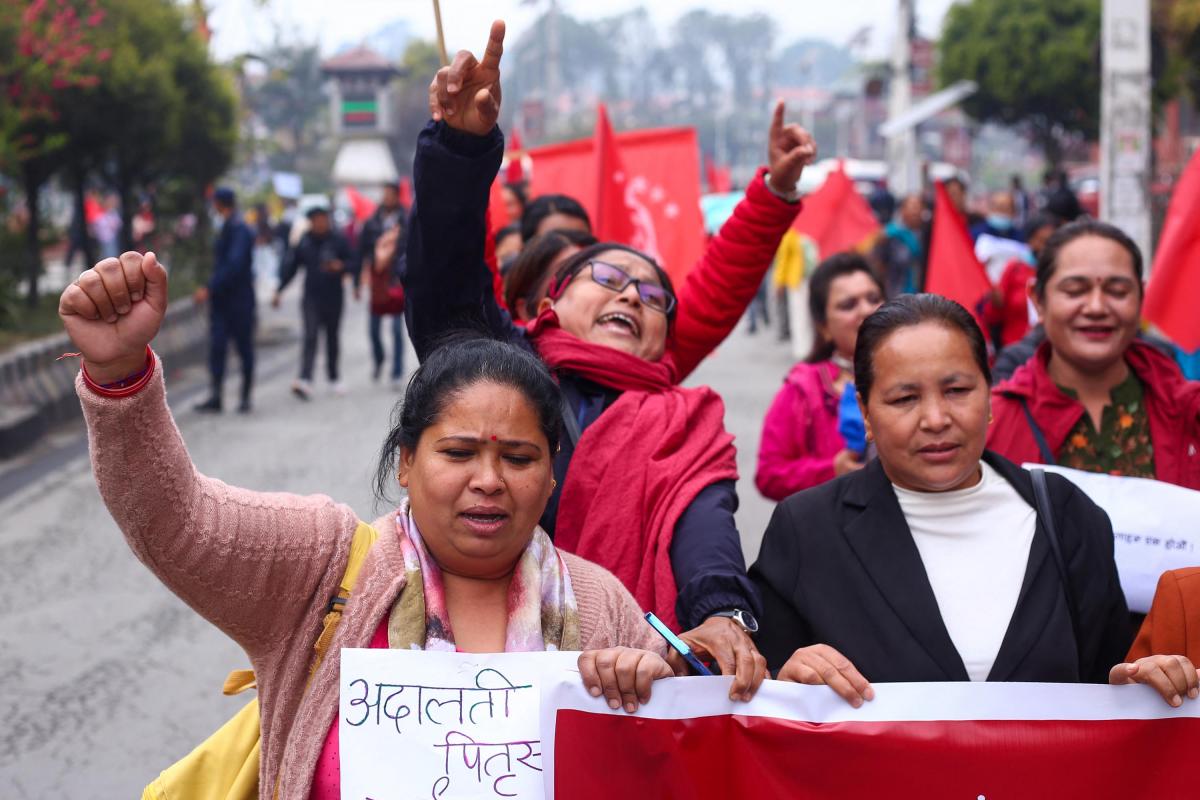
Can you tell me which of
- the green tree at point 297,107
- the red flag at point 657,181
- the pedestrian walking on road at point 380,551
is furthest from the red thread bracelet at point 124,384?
the green tree at point 297,107

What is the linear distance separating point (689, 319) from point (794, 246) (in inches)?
421

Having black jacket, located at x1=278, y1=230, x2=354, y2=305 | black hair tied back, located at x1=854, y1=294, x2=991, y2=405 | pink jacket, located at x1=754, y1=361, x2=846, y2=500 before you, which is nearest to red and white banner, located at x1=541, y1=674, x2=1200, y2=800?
black hair tied back, located at x1=854, y1=294, x2=991, y2=405

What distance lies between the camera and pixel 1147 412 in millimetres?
3395

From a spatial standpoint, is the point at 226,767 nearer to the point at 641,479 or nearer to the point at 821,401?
the point at 641,479

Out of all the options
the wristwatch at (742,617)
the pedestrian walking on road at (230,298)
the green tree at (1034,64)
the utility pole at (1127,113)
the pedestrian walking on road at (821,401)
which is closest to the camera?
the wristwatch at (742,617)

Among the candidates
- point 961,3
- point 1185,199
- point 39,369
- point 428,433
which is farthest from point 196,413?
point 961,3

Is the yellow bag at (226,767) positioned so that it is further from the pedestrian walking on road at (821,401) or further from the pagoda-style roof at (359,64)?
the pagoda-style roof at (359,64)

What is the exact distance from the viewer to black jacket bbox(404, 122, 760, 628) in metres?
2.53

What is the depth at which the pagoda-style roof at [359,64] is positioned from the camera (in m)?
56.5

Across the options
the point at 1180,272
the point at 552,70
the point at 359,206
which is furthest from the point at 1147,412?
the point at 552,70

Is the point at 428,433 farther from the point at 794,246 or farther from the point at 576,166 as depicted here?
the point at 794,246

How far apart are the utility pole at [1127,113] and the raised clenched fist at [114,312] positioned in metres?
8.08

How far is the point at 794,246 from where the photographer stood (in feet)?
46.0

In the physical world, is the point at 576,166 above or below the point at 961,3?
below
